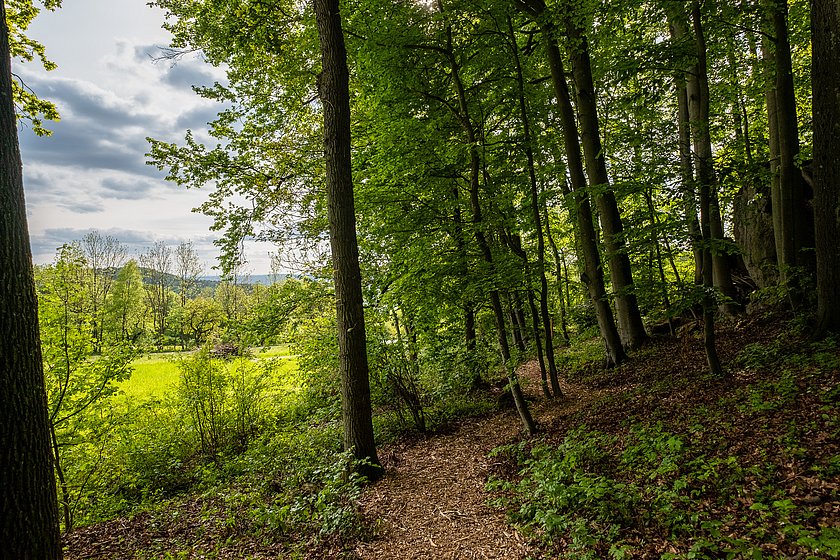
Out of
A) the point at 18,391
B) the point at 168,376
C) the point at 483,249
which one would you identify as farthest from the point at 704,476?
the point at 168,376

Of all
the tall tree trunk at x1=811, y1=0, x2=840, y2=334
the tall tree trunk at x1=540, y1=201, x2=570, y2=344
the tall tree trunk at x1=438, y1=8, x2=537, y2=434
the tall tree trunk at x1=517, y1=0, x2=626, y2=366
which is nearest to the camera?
the tall tree trunk at x1=811, y1=0, x2=840, y2=334

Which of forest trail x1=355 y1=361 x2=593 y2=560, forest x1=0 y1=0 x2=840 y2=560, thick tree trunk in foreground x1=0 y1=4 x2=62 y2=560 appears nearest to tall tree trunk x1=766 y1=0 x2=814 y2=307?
forest x1=0 y1=0 x2=840 y2=560

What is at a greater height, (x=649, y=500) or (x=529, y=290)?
(x=529, y=290)

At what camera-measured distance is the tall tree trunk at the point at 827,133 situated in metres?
4.52

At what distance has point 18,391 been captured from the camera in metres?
2.61

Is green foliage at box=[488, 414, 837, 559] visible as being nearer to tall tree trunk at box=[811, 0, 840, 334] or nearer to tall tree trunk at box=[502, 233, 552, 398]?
tall tree trunk at box=[502, 233, 552, 398]

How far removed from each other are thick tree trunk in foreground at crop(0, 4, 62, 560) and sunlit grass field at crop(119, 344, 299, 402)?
578 centimetres

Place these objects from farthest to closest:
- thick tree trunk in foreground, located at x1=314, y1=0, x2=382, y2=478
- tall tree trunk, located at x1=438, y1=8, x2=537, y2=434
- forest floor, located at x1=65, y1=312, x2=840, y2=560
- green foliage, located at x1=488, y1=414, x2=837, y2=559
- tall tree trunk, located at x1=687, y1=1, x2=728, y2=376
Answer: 1. tall tree trunk, located at x1=438, y1=8, x2=537, y2=434
2. thick tree trunk in foreground, located at x1=314, y1=0, x2=382, y2=478
3. tall tree trunk, located at x1=687, y1=1, x2=728, y2=376
4. forest floor, located at x1=65, y1=312, x2=840, y2=560
5. green foliage, located at x1=488, y1=414, x2=837, y2=559

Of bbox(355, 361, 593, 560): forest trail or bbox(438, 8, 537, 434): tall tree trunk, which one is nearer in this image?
bbox(355, 361, 593, 560): forest trail

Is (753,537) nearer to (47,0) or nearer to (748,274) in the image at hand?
(748,274)

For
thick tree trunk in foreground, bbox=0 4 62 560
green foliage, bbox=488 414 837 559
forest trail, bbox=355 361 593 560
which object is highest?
thick tree trunk in foreground, bbox=0 4 62 560

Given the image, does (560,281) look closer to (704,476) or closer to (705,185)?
(705,185)

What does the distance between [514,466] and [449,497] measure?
3.23ft

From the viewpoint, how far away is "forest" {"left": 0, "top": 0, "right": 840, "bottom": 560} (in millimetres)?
3447
